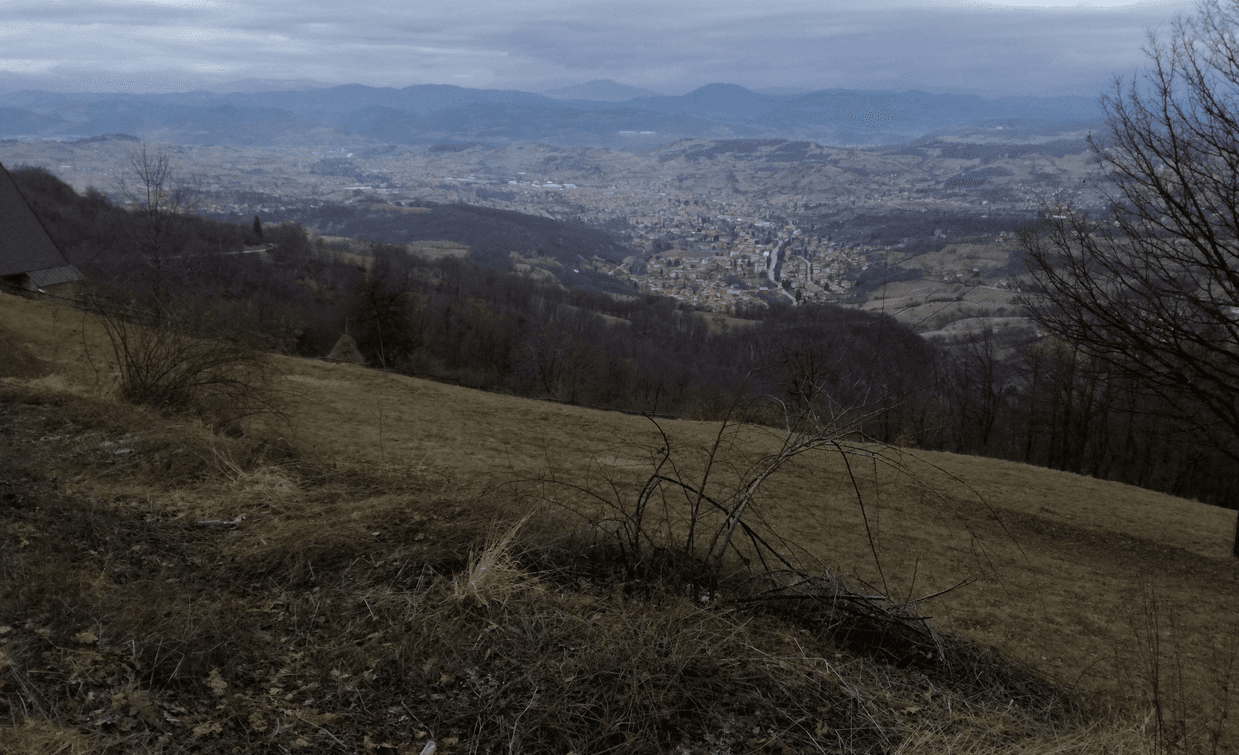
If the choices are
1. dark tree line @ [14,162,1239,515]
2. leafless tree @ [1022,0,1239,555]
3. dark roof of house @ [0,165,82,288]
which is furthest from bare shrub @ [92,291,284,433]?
dark roof of house @ [0,165,82,288]

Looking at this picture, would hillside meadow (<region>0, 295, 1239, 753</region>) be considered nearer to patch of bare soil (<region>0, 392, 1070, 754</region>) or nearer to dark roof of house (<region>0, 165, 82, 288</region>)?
patch of bare soil (<region>0, 392, 1070, 754</region>)

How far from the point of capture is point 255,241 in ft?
250

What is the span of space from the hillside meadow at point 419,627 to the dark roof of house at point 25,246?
2139 cm

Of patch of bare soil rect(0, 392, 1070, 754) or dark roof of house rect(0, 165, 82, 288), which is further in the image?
dark roof of house rect(0, 165, 82, 288)

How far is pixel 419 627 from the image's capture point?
3.68 m

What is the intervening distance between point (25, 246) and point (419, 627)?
29562 mm

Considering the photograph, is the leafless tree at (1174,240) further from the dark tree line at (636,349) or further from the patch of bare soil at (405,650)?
the patch of bare soil at (405,650)

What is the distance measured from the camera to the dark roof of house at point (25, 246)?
81.0 feet

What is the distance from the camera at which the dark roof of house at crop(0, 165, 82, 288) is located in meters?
24.7

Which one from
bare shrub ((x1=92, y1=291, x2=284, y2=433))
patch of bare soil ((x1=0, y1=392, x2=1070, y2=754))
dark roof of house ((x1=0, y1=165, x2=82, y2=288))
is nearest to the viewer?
patch of bare soil ((x1=0, y1=392, x2=1070, y2=754))

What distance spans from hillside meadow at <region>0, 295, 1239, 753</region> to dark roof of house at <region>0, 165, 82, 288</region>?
21389mm

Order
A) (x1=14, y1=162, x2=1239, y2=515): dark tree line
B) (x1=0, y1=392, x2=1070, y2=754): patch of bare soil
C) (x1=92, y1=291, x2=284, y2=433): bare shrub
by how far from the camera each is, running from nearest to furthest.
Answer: (x1=0, y1=392, x2=1070, y2=754): patch of bare soil < (x1=92, y1=291, x2=284, y2=433): bare shrub < (x1=14, y1=162, x2=1239, y2=515): dark tree line

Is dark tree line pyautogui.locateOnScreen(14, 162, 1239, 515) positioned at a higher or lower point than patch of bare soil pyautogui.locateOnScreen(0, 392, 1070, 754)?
lower

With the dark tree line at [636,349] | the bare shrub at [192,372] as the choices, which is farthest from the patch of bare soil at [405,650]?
the bare shrub at [192,372]
